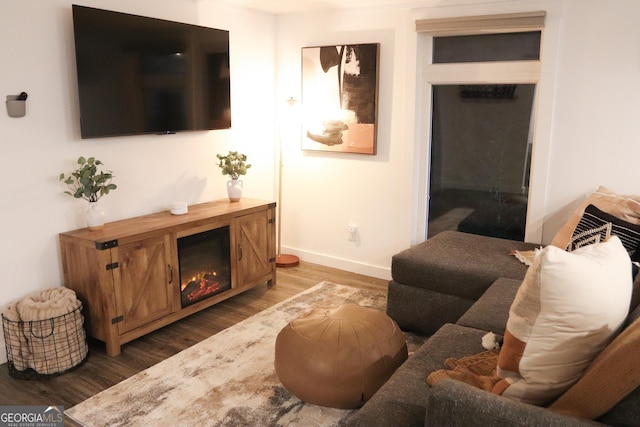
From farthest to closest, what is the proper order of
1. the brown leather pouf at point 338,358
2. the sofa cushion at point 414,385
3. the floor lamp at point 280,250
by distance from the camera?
the floor lamp at point 280,250 < the brown leather pouf at point 338,358 < the sofa cushion at point 414,385

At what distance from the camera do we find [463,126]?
4121 millimetres

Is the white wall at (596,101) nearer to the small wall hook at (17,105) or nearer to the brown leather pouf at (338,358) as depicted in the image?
the brown leather pouf at (338,358)

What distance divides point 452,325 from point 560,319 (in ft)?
3.42

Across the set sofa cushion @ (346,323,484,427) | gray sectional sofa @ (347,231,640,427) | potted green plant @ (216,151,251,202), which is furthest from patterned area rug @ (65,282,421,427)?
potted green plant @ (216,151,251,202)

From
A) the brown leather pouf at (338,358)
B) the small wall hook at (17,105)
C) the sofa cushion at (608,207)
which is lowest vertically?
the brown leather pouf at (338,358)

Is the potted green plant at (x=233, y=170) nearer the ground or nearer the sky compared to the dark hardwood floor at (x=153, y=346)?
nearer the sky

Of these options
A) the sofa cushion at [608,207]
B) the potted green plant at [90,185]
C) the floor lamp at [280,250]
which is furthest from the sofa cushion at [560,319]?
the floor lamp at [280,250]

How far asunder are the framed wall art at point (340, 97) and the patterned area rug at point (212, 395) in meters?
1.87

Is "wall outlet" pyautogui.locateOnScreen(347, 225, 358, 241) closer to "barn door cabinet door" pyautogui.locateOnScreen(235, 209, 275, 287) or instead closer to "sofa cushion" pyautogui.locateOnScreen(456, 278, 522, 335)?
"barn door cabinet door" pyautogui.locateOnScreen(235, 209, 275, 287)

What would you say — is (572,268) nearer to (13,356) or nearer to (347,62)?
(13,356)

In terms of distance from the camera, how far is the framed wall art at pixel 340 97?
14.3 ft

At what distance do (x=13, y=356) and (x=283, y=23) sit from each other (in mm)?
3463

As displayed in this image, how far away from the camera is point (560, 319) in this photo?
4.88 ft

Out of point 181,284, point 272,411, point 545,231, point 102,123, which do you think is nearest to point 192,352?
point 181,284
